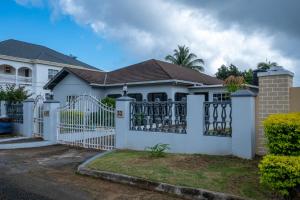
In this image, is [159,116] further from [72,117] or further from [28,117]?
[28,117]

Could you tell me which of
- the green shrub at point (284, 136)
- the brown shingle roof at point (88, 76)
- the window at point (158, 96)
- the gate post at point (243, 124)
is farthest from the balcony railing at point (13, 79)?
the green shrub at point (284, 136)

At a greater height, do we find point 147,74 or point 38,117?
point 147,74

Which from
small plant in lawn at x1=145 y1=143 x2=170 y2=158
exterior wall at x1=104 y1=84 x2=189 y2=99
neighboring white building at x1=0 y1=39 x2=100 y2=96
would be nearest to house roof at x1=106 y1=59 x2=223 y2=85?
exterior wall at x1=104 y1=84 x2=189 y2=99

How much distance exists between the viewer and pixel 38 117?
14.9m

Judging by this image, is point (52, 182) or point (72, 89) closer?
point (52, 182)

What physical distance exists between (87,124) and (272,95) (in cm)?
683

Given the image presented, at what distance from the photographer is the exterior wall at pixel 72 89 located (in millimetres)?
22672

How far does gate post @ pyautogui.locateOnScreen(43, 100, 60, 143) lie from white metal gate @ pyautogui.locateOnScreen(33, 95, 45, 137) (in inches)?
40.2

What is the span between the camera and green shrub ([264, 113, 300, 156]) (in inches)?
222

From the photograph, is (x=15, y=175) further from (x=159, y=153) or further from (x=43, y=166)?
(x=159, y=153)

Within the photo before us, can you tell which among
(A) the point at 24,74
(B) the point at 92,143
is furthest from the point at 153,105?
(A) the point at 24,74

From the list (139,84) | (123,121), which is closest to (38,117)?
(123,121)

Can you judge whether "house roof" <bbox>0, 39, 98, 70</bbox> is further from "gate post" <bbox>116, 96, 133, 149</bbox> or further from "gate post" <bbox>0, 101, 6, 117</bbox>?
"gate post" <bbox>116, 96, 133, 149</bbox>

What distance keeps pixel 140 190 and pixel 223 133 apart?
3187 mm
